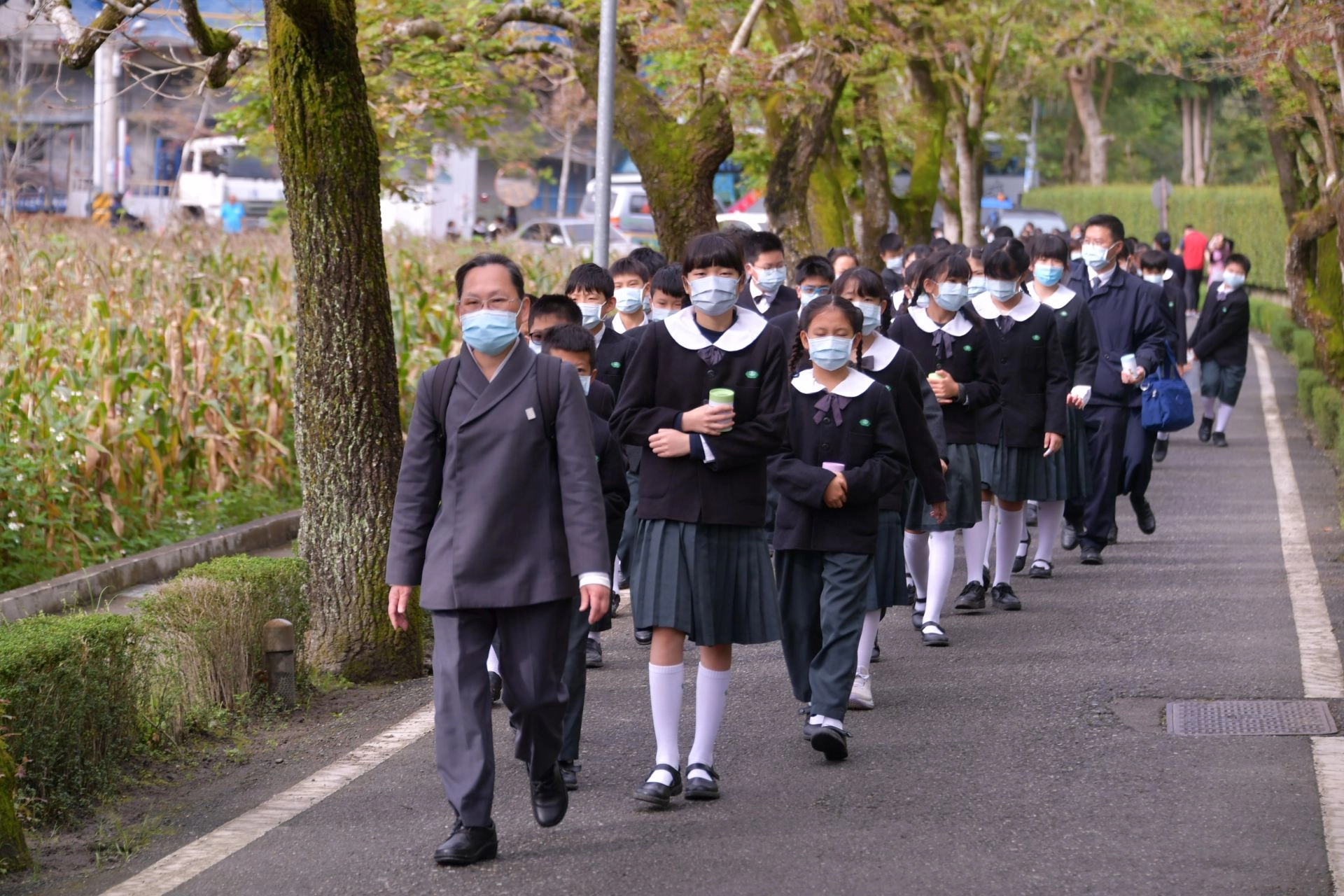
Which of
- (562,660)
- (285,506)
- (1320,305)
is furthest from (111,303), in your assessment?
(1320,305)

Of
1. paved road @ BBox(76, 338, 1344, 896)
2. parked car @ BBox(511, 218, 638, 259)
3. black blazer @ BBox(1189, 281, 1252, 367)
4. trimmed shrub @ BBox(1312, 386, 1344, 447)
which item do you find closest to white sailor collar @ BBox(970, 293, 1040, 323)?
paved road @ BBox(76, 338, 1344, 896)

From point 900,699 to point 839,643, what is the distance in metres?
1.05

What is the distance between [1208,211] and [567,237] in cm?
2787

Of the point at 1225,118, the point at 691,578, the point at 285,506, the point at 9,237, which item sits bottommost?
the point at 285,506

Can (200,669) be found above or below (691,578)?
below

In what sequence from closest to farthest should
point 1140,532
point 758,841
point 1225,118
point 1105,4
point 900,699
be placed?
1. point 758,841
2. point 900,699
3. point 1140,532
4. point 1105,4
5. point 1225,118

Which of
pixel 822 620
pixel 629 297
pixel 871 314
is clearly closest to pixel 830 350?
pixel 822 620

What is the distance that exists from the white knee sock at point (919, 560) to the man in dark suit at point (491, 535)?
12.5 feet

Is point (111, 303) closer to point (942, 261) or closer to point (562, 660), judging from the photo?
point (942, 261)

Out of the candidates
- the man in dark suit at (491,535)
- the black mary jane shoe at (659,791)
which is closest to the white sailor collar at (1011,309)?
the black mary jane shoe at (659,791)

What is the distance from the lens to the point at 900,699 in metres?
7.29

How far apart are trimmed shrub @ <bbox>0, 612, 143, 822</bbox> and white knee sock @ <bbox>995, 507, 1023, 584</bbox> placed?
4817 mm

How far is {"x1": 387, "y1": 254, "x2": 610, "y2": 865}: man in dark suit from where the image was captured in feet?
16.7

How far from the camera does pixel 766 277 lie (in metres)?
9.64
